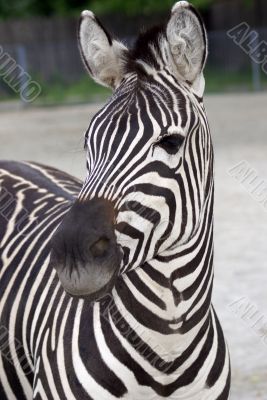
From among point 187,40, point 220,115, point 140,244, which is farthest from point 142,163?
point 220,115

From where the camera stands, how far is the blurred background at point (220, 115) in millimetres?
5324

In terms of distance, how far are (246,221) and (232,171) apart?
9.04 ft

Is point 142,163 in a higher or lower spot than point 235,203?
lower

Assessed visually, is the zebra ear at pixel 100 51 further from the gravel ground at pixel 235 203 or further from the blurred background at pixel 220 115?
the gravel ground at pixel 235 203

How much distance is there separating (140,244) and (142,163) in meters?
0.22

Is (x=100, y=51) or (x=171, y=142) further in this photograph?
(x=100, y=51)

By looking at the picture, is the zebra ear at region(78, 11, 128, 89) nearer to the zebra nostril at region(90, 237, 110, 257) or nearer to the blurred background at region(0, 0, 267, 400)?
the blurred background at region(0, 0, 267, 400)

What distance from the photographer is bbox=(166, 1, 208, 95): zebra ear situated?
7.20 ft

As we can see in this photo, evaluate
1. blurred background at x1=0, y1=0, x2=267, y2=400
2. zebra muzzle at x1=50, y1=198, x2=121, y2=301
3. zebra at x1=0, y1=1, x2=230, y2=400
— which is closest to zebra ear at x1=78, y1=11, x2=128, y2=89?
zebra at x1=0, y1=1, x2=230, y2=400

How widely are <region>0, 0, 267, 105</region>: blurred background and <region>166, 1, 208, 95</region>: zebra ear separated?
20820 mm

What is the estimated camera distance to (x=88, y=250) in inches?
79.0

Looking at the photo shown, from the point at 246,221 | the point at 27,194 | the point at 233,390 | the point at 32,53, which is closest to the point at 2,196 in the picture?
the point at 27,194

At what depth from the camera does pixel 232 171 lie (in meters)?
10.5

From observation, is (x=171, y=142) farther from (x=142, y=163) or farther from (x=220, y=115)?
(x=220, y=115)
